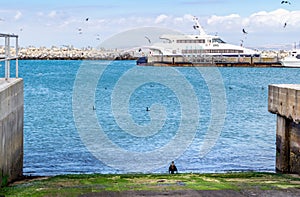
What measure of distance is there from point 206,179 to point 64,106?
141ft

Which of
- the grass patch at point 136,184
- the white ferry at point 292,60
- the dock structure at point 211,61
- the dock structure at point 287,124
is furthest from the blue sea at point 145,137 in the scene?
the white ferry at point 292,60

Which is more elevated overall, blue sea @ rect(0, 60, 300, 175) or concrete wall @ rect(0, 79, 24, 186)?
concrete wall @ rect(0, 79, 24, 186)

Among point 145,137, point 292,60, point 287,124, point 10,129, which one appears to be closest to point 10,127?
point 10,129

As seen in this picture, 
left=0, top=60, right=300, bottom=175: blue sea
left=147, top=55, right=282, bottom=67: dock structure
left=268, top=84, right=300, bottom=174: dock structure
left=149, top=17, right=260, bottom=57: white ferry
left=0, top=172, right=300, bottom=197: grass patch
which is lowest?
left=0, top=60, right=300, bottom=175: blue sea

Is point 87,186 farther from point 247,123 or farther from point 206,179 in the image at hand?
point 247,123

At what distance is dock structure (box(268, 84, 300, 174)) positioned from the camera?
60.5 feet

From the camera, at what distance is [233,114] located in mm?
51656

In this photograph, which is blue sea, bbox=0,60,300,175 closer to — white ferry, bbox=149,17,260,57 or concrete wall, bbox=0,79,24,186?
concrete wall, bbox=0,79,24,186

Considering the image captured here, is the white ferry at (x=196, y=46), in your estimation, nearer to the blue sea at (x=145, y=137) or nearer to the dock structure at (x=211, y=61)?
the dock structure at (x=211, y=61)

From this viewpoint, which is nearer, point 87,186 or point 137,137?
point 87,186

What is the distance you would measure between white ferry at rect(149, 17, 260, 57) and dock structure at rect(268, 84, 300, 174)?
482 ft

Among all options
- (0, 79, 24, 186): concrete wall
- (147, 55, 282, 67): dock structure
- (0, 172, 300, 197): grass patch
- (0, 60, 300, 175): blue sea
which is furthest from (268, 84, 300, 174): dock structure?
(147, 55, 282, 67): dock structure

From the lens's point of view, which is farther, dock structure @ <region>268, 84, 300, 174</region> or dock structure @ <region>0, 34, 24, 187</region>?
dock structure @ <region>268, 84, 300, 174</region>

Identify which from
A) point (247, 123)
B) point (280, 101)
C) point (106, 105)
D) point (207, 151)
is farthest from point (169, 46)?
point (280, 101)
